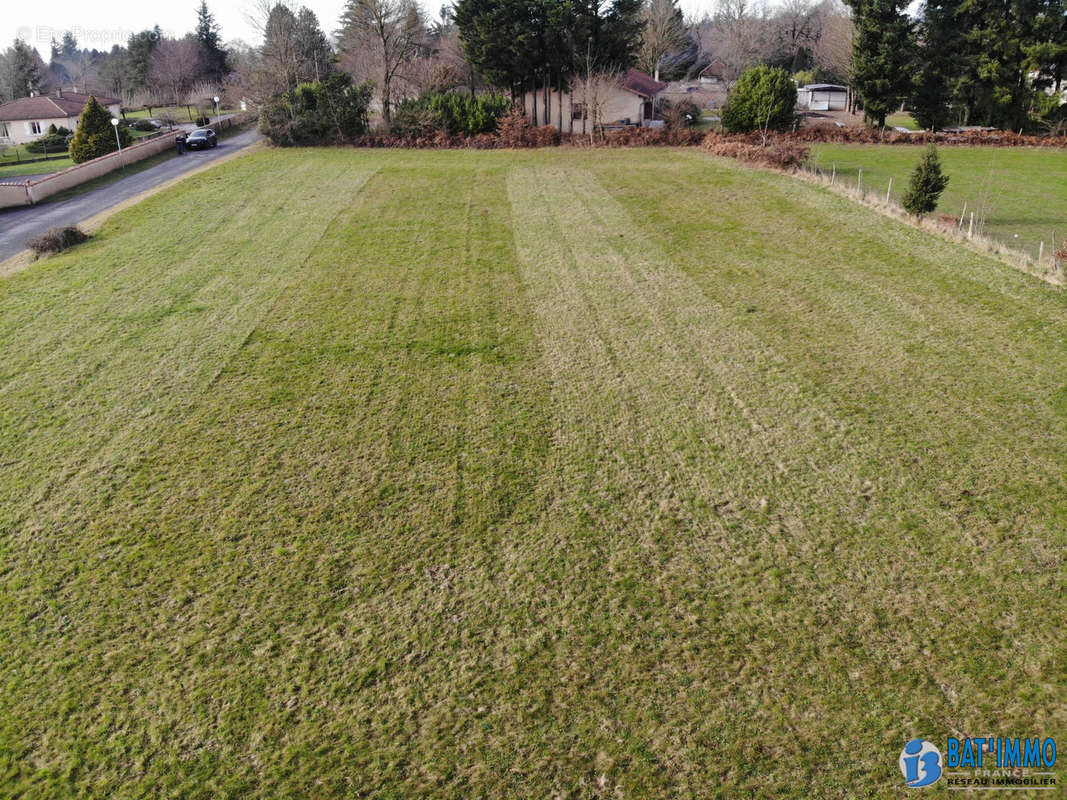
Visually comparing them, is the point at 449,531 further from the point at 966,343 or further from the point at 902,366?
the point at 966,343

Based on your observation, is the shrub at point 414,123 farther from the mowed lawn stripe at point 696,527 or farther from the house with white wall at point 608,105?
the mowed lawn stripe at point 696,527

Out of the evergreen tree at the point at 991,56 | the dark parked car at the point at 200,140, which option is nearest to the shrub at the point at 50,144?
the dark parked car at the point at 200,140

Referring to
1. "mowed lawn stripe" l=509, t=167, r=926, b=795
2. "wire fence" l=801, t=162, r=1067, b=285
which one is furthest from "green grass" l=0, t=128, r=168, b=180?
"wire fence" l=801, t=162, r=1067, b=285

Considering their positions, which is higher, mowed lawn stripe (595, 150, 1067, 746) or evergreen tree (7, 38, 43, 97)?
evergreen tree (7, 38, 43, 97)

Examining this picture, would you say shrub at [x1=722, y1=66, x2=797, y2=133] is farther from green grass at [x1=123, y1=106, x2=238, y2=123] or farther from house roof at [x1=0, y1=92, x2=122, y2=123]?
house roof at [x1=0, y1=92, x2=122, y2=123]

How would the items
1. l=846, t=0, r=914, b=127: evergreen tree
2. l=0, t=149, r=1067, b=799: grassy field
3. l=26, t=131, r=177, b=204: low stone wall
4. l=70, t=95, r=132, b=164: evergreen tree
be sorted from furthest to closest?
l=846, t=0, r=914, b=127: evergreen tree
l=70, t=95, r=132, b=164: evergreen tree
l=26, t=131, r=177, b=204: low stone wall
l=0, t=149, r=1067, b=799: grassy field

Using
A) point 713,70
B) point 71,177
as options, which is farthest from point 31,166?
point 713,70
